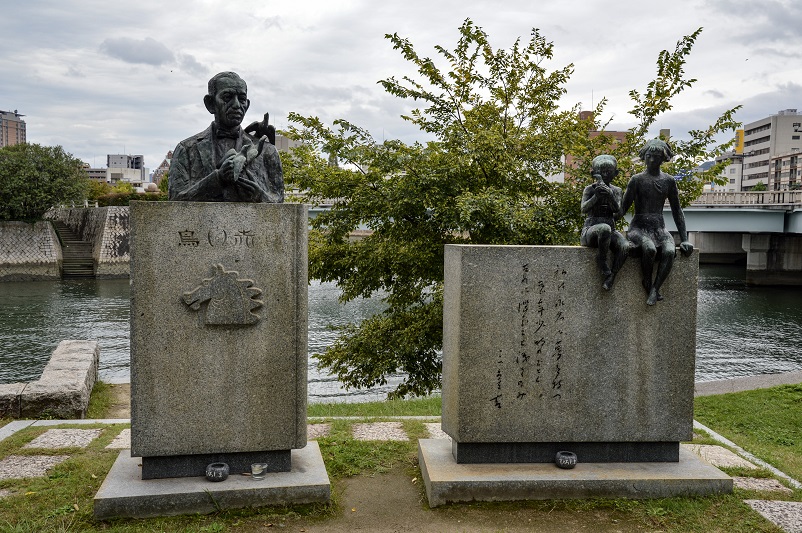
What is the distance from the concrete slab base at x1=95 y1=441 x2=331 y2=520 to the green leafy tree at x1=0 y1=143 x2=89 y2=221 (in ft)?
130

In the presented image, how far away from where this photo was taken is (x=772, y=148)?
263 ft

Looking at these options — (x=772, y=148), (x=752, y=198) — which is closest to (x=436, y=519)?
(x=752, y=198)

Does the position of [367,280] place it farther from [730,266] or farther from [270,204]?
[730,266]

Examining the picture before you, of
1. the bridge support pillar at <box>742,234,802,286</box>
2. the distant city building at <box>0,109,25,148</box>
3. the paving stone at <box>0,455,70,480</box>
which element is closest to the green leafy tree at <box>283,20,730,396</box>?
the paving stone at <box>0,455,70,480</box>

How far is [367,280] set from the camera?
35.4ft

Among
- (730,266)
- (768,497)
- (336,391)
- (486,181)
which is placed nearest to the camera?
(768,497)

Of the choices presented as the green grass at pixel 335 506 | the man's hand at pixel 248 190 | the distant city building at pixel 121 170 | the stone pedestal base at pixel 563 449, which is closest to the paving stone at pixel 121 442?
the green grass at pixel 335 506

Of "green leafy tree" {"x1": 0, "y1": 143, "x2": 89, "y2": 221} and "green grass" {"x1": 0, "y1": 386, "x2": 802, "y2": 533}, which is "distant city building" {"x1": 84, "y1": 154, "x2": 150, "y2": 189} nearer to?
"green leafy tree" {"x1": 0, "y1": 143, "x2": 89, "y2": 221}

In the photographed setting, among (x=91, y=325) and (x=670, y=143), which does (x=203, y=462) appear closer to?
(x=670, y=143)

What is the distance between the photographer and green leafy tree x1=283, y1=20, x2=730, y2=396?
33.2 feet

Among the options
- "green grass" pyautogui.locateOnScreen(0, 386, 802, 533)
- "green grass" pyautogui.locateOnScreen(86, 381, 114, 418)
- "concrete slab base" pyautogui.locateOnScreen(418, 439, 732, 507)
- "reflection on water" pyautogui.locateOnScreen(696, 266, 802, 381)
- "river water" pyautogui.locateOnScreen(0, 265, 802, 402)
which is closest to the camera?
"green grass" pyautogui.locateOnScreen(0, 386, 802, 533)

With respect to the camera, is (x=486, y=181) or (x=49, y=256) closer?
(x=486, y=181)

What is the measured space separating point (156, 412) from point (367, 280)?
5.70 meters

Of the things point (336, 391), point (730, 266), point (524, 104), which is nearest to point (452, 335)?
point (524, 104)
